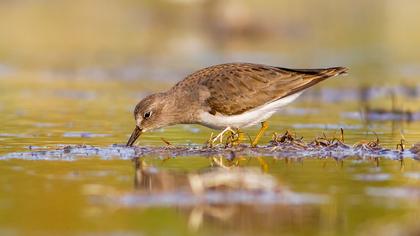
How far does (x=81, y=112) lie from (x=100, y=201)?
794cm

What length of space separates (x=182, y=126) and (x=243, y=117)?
3340 millimetres

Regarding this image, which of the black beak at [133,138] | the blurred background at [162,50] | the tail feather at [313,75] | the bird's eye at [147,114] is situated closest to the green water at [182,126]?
the blurred background at [162,50]

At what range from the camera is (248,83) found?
1155 cm

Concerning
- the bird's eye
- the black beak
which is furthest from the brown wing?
the black beak

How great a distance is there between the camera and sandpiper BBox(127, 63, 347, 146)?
11328mm

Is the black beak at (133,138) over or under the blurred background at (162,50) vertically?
under

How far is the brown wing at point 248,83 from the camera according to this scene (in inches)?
446

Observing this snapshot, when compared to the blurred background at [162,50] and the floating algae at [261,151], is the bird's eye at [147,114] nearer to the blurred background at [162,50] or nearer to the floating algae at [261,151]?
the floating algae at [261,151]

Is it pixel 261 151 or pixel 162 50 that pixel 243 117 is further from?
pixel 162 50

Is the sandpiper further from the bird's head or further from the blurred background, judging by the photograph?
the blurred background

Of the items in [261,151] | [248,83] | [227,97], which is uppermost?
[248,83]

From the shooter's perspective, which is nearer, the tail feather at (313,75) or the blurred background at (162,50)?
the tail feather at (313,75)

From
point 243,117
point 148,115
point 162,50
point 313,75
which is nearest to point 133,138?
point 148,115

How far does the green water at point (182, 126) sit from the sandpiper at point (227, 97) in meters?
0.73
